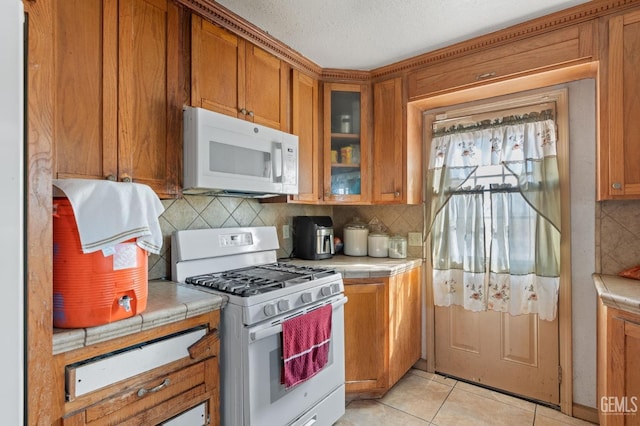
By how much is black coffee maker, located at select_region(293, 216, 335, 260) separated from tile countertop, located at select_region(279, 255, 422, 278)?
0.06m

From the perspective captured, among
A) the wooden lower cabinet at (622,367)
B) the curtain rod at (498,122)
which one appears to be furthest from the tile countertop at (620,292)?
the curtain rod at (498,122)

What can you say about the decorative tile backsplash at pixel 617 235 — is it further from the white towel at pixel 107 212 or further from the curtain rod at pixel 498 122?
the white towel at pixel 107 212

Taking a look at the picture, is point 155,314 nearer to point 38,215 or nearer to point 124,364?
point 124,364

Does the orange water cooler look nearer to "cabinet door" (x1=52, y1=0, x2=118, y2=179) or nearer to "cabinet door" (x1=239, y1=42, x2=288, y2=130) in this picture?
"cabinet door" (x1=52, y1=0, x2=118, y2=179)

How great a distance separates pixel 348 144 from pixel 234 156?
3.53 feet

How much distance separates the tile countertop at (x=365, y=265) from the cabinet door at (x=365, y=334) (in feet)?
0.20

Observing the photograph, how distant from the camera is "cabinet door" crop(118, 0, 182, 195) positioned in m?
1.43

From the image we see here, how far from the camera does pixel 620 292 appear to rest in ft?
4.93

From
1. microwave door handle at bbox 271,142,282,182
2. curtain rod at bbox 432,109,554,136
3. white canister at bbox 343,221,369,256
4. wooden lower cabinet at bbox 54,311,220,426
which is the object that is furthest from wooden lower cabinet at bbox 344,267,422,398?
curtain rod at bbox 432,109,554,136

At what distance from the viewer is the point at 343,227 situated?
2959mm

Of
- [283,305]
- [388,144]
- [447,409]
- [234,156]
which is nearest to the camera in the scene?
[283,305]

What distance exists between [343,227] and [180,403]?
1.95 metres
